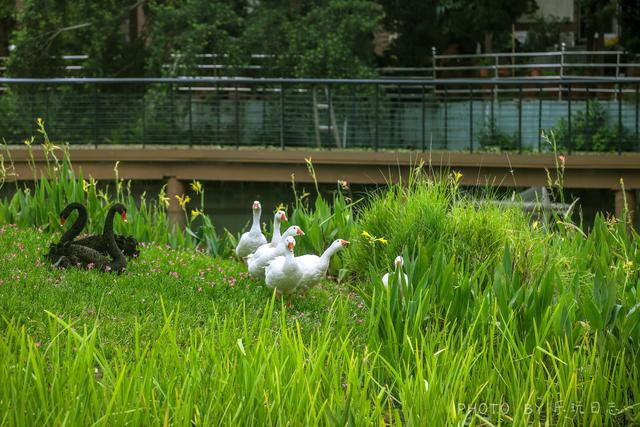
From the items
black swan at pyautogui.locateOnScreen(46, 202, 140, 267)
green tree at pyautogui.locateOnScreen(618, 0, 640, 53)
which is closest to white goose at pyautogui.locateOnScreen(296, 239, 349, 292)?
black swan at pyautogui.locateOnScreen(46, 202, 140, 267)

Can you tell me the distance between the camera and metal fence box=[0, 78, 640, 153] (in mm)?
17766

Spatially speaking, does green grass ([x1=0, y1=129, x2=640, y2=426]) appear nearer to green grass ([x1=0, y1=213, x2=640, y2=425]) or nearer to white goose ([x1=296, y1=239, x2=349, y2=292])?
green grass ([x1=0, y1=213, x2=640, y2=425])

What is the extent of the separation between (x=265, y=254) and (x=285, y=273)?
0.63m

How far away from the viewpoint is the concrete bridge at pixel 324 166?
16797 millimetres

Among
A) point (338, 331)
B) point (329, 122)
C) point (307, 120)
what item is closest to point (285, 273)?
point (338, 331)

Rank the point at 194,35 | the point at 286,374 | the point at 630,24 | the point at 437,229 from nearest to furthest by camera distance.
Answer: the point at 286,374 → the point at 437,229 → the point at 194,35 → the point at 630,24

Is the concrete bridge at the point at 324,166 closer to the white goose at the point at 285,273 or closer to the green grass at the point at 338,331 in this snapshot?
the green grass at the point at 338,331

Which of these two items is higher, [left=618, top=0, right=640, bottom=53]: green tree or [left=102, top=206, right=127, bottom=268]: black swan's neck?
[left=618, top=0, right=640, bottom=53]: green tree

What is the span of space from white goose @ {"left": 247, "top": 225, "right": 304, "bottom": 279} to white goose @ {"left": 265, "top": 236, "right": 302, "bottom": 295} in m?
0.22

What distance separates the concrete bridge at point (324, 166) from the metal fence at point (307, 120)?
0.38 m

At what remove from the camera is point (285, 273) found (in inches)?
284

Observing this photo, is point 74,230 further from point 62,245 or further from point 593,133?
point 593,133

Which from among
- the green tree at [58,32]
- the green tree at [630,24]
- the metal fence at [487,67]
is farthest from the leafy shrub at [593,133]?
the green tree at [58,32]

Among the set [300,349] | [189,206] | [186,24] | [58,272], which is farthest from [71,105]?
[300,349]
